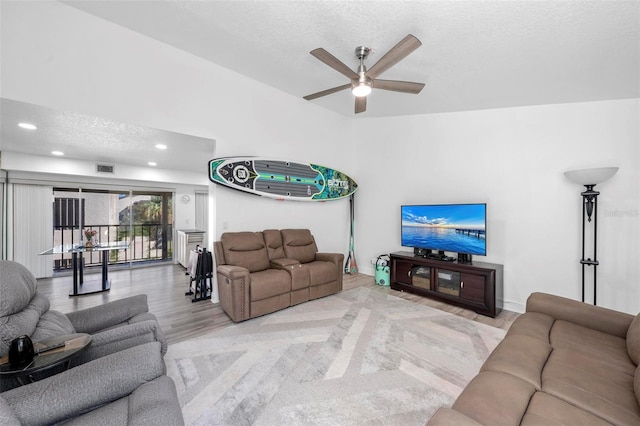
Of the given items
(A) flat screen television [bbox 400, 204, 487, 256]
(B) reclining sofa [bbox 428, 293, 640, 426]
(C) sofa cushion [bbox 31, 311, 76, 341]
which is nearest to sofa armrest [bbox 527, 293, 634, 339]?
(B) reclining sofa [bbox 428, 293, 640, 426]

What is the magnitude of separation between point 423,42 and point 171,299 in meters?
4.61

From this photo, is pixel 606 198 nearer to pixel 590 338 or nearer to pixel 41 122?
pixel 590 338

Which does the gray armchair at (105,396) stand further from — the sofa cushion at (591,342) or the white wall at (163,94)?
the white wall at (163,94)

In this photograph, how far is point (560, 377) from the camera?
1.31 m

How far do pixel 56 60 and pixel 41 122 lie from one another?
0.92m

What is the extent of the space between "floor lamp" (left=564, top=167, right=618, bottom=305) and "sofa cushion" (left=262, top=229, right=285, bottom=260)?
12.1 feet

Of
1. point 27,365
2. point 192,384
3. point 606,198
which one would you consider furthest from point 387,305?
point 27,365

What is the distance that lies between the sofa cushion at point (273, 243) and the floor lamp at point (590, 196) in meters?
3.68

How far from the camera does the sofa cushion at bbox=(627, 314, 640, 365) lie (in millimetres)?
1396

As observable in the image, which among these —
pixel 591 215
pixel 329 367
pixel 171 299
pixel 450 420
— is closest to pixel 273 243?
pixel 171 299

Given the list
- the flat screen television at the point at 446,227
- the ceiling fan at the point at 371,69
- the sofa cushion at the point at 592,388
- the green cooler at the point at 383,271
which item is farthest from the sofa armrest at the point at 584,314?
the green cooler at the point at 383,271

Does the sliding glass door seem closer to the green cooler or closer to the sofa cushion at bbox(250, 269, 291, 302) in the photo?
the sofa cushion at bbox(250, 269, 291, 302)

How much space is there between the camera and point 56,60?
7.87ft

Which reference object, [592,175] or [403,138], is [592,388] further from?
[403,138]
